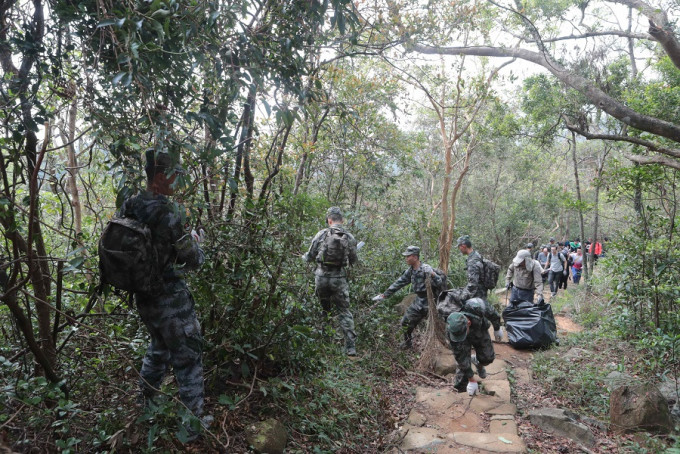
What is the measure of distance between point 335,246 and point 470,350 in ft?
6.91

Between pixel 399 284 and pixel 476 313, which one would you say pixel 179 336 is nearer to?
pixel 476 313

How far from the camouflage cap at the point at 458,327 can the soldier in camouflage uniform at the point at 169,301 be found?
3.10 meters

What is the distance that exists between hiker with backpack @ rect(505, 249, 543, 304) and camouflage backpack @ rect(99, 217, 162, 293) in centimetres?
747

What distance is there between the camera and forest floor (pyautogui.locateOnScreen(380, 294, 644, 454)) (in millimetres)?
4070

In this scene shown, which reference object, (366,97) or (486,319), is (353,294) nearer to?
(486,319)

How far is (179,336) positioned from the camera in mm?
2850

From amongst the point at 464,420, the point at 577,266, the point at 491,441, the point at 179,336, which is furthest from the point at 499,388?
the point at 577,266

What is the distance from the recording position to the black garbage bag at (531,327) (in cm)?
732

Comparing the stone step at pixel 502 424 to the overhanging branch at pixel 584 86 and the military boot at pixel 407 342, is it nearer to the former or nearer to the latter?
the military boot at pixel 407 342

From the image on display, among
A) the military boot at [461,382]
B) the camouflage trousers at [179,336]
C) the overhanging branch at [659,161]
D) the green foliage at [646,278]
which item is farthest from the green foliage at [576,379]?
the camouflage trousers at [179,336]

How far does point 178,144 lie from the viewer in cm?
225

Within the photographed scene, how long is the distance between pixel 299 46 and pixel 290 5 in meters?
0.31

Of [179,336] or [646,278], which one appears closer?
[179,336]

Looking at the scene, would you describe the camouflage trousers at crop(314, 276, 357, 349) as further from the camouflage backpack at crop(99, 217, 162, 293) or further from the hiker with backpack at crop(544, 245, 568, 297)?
the hiker with backpack at crop(544, 245, 568, 297)
